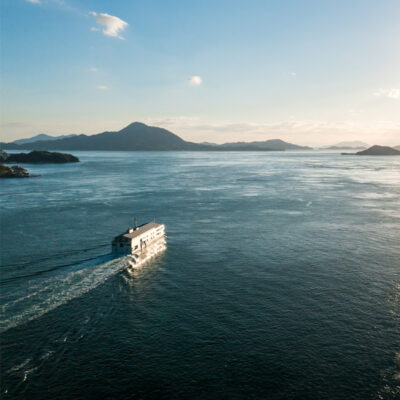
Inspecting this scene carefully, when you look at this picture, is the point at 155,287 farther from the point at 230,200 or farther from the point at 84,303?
the point at 230,200

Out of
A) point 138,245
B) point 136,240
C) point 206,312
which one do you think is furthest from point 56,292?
point 206,312

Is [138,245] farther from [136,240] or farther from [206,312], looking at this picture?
[206,312]

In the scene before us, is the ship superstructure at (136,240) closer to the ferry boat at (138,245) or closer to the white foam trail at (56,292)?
the ferry boat at (138,245)

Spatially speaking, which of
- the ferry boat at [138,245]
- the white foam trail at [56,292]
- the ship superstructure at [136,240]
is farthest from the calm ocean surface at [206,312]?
the ship superstructure at [136,240]

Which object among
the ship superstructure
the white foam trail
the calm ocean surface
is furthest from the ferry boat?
the white foam trail

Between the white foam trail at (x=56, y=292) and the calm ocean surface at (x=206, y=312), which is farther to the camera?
the white foam trail at (x=56, y=292)

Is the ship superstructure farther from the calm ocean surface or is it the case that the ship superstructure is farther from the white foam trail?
the white foam trail
